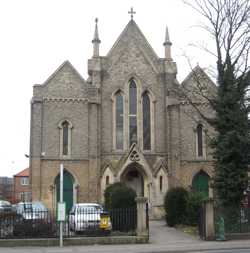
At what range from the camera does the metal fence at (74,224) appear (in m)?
19.9

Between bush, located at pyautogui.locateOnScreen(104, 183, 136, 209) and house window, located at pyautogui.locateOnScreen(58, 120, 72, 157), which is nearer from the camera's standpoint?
bush, located at pyautogui.locateOnScreen(104, 183, 136, 209)

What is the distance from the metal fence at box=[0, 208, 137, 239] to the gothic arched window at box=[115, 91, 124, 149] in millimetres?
12878

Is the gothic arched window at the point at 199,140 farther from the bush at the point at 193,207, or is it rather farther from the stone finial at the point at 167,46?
the bush at the point at 193,207

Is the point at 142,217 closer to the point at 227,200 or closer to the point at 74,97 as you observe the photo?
the point at 227,200

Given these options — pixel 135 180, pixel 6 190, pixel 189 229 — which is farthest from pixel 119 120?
pixel 6 190

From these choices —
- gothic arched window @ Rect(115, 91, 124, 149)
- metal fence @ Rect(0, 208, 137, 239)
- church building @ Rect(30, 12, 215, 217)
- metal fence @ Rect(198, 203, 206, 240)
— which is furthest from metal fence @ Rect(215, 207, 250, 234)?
gothic arched window @ Rect(115, 91, 124, 149)

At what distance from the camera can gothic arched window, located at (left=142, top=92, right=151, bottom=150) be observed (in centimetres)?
3531

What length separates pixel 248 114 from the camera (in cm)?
2388

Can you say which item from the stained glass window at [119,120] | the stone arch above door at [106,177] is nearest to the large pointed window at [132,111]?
the stained glass window at [119,120]

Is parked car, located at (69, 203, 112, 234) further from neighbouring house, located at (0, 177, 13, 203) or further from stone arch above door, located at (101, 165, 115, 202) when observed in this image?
neighbouring house, located at (0, 177, 13, 203)

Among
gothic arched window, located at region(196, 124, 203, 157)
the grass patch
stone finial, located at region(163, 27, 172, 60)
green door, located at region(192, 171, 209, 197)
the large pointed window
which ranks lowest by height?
the grass patch

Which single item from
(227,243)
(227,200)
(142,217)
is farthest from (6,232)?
(227,200)

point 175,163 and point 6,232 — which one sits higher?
point 175,163

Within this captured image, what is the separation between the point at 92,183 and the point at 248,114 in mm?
13678
